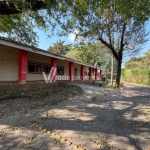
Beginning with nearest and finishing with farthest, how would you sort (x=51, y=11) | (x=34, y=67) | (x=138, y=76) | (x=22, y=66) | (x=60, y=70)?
(x=51, y=11) < (x=22, y=66) < (x=34, y=67) < (x=60, y=70) < (x=138, y=76)

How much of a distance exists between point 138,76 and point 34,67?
758 inches

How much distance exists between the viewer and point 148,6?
6.88 metres

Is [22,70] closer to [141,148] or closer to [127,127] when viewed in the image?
[127,127]

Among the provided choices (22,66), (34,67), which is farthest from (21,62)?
(34,67)

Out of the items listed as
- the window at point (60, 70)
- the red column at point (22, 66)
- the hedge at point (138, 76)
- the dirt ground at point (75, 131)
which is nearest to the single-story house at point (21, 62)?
the red column at point (22, 66)

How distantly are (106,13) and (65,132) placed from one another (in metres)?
12.1

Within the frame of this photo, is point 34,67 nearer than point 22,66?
No

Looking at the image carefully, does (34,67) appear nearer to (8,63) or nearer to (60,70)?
(8,63)

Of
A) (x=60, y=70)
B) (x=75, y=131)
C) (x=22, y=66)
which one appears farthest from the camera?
(x=60, y=70)

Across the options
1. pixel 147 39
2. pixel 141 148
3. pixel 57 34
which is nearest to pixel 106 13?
pixel 147 39

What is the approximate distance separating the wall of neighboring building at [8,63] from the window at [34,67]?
65.5 inches

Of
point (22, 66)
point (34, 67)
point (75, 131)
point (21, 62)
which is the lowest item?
point (75, 131)

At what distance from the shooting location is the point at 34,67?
1566 cm

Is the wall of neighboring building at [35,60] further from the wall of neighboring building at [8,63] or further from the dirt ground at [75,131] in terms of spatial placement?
the dirt ground at [75,131]
